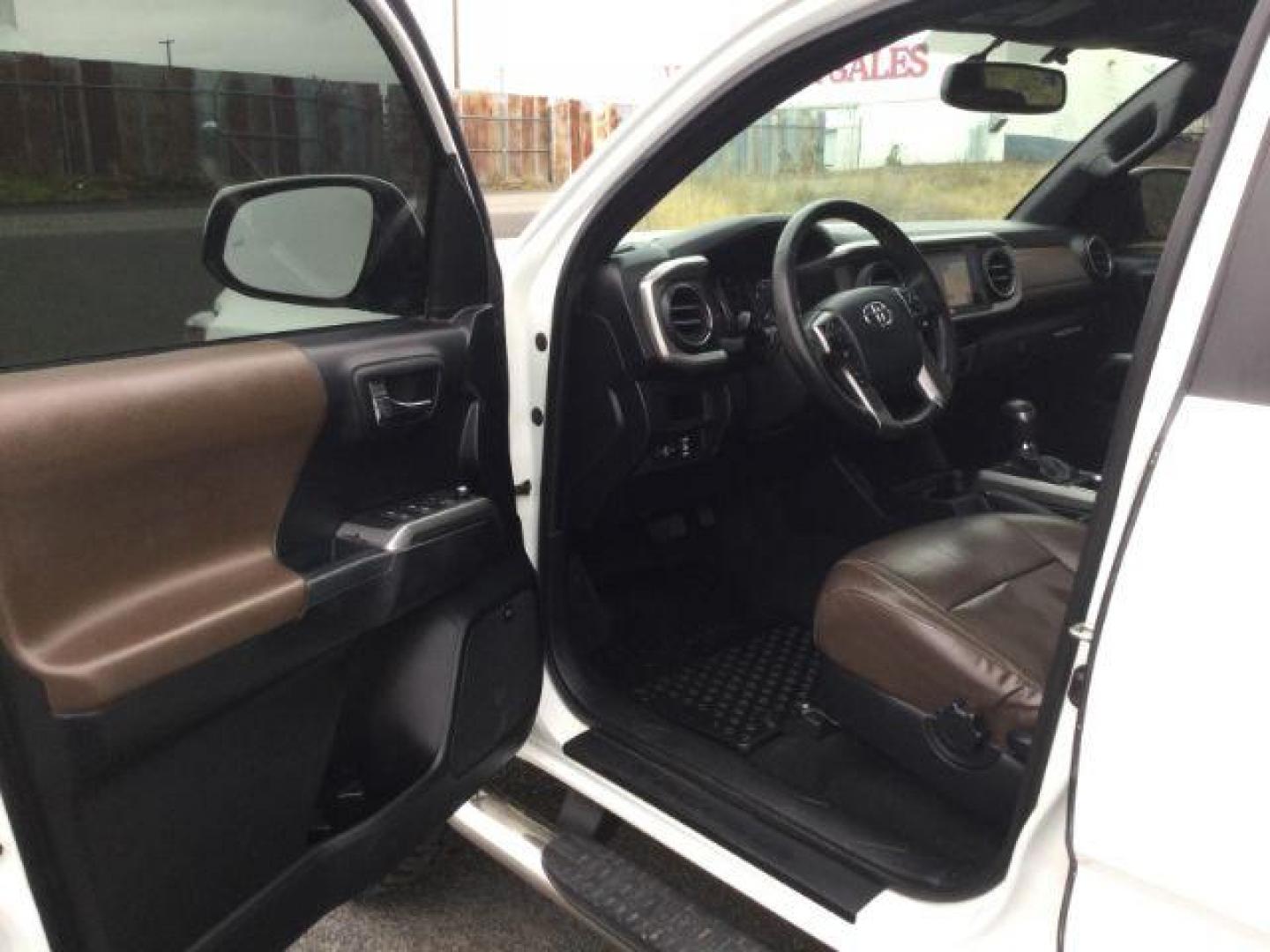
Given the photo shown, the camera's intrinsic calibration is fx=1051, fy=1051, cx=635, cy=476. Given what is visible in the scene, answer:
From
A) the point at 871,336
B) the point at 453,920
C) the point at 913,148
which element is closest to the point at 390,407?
the point at 871,336

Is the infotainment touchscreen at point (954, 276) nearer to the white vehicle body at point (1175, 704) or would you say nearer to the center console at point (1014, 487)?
the center console at point (1014, 487)

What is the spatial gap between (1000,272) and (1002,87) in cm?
66

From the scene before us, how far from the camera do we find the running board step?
1.56 meters

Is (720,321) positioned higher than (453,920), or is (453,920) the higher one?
(720,321)

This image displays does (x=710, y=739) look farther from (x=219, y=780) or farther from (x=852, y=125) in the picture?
(x=852, y=125)

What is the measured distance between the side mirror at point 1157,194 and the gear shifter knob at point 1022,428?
0.70 metres

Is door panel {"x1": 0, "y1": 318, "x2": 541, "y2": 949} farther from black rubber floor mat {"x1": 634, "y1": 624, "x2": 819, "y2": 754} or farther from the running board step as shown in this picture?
black rubber floor mat {"x1": 634, "y1": 624, "x2": 819, "y2": 754}

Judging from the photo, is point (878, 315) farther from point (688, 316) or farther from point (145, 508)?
point (145, 508)

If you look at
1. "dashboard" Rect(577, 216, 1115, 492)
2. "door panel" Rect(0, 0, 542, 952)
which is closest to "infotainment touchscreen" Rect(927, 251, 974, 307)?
"dashboard" Rect(577, 216, 1115, 492)

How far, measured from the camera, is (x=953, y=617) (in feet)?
5.37

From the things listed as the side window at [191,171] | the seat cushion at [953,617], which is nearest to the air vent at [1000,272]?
the seat cushion at [953,617]

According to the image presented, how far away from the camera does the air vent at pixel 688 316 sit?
210 centimetres

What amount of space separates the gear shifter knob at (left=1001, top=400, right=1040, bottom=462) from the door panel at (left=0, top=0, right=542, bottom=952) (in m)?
1.76

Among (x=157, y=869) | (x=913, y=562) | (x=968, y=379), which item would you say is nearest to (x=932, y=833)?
(x=913, y=562)
